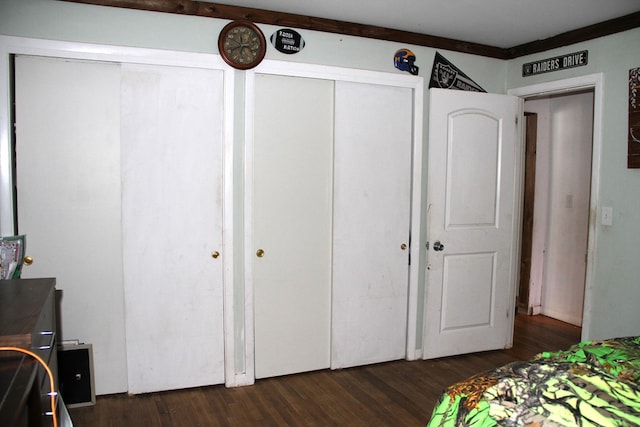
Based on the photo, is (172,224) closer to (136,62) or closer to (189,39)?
(136,62)

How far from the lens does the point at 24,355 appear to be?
1.21 meters

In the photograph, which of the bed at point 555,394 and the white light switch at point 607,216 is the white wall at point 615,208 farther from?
the bed at point 555,394

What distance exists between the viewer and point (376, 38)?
3.30 meters

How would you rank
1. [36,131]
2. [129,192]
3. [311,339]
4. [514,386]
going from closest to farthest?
[514,386] → [36,131] → [129,192] → [311,339]

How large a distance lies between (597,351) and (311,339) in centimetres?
187

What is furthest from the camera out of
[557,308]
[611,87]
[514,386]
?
[557,308]

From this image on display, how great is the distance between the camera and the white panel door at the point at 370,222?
3.27 metres

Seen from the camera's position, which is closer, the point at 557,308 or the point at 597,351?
the point at 597,351

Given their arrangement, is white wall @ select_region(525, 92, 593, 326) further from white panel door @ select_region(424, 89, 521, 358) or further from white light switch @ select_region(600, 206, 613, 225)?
white light switch @ select_region(600, 206, 613, 225)

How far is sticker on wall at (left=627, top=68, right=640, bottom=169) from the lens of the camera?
2.90m

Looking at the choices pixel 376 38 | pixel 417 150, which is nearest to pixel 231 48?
pixel 376 38

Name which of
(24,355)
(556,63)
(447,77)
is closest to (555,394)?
(24,355)

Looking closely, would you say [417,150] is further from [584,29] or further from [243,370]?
[243,370]

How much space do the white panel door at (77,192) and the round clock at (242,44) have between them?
0.66 metres
